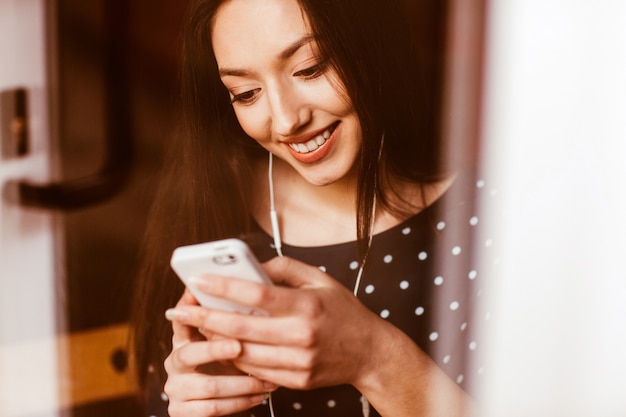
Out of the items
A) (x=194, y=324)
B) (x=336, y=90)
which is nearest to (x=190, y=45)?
(x=336, y=90)

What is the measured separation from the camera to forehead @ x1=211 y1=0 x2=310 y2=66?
1.71ft

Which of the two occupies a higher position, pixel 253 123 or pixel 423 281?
pixel 253 123

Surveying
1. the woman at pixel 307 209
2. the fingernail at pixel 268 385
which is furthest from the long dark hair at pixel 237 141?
the fingernail at pixel 268 385

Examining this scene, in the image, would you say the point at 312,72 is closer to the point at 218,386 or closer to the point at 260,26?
the point at 260,26

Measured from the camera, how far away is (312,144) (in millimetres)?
563

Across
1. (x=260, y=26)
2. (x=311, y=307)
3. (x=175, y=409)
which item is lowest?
(x=175, y=409)

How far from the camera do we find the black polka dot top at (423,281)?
58cm

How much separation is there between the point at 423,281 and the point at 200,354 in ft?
0.70

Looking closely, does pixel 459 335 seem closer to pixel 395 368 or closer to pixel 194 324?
pixel 395 368

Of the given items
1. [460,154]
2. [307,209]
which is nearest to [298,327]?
[307,209]

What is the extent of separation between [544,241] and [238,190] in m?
0.31

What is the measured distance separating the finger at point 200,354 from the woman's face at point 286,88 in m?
0.16

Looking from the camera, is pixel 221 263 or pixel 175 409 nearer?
pixel 221 263

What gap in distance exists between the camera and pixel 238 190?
0.59 meters
